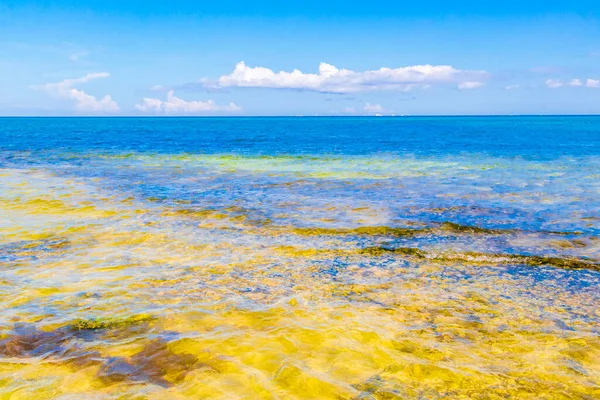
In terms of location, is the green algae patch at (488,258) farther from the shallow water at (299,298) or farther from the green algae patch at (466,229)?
the green algae patch at (466,229)

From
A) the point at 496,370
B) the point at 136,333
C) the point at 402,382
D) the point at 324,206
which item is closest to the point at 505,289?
the point at 496,370

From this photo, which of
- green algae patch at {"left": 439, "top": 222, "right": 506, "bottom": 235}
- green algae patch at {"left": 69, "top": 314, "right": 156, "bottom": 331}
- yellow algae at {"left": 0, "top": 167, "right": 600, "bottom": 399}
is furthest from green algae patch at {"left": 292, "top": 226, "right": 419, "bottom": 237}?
green algae patch at {"left": 69, "top": 314, "right": 156, "bottom": 331}

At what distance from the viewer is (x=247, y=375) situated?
23.3 feet

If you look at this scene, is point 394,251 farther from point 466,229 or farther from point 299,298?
point 299,298

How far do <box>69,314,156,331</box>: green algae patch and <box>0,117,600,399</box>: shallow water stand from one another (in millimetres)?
54

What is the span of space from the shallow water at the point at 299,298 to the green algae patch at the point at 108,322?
0.05 m

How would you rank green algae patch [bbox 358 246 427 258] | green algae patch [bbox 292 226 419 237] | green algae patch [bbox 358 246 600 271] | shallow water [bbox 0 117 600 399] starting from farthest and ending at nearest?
1. green algae patch [bbox 292 226 419 237]
2. green algae patch [bbox 358 246 427 258]
3. green algae patch [bbox 358 246 600 271]
4. shallow water [bbox 0 117 600 399]

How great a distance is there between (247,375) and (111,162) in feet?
129

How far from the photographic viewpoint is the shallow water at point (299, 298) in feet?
22.8

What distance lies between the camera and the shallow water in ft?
22.8

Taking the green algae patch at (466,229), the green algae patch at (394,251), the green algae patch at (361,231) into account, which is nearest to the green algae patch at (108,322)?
the green algae patch at (394,251)

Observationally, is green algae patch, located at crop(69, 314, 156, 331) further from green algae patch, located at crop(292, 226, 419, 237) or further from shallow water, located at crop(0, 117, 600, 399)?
green algae patch, located at crop(292, 226, 419, 237)

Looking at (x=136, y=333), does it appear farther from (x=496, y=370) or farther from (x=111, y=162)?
(x=111, y=162)

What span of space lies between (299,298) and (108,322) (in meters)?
3.82
